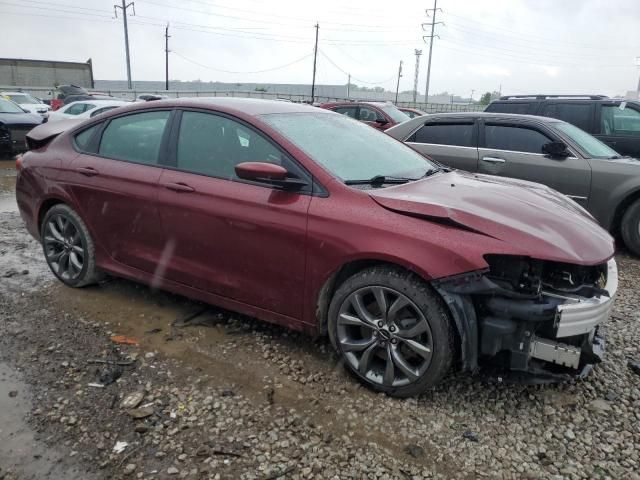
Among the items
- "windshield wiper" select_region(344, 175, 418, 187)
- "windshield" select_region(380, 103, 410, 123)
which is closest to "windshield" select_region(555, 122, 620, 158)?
"windshield wiper" select_region(344, 175, 418, 187)

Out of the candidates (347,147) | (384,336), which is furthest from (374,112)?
(384,336)

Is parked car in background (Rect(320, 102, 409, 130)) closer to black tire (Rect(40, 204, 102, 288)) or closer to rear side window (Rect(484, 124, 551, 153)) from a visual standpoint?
rear side window (Rect(484, 124, 551, 153))

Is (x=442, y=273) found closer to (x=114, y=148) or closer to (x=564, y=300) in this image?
(x=564, y=300)

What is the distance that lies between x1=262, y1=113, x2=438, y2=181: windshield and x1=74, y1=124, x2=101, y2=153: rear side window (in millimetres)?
1715

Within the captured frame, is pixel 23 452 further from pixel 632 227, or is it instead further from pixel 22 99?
pixel 22 99

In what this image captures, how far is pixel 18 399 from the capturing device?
2.83 meters

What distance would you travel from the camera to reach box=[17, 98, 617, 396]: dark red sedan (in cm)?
259

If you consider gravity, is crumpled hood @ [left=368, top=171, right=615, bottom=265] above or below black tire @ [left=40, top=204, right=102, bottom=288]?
above

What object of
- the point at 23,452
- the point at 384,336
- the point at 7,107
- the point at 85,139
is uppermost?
the point at 7,107

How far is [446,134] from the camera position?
21.9ft

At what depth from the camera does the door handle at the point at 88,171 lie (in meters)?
3.94

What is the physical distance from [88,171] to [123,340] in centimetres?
142

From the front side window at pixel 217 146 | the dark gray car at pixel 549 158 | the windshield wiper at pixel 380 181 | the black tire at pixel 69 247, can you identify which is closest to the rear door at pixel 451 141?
the dark gray car at pixel 549 158

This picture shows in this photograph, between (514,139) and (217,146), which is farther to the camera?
(514,139)
